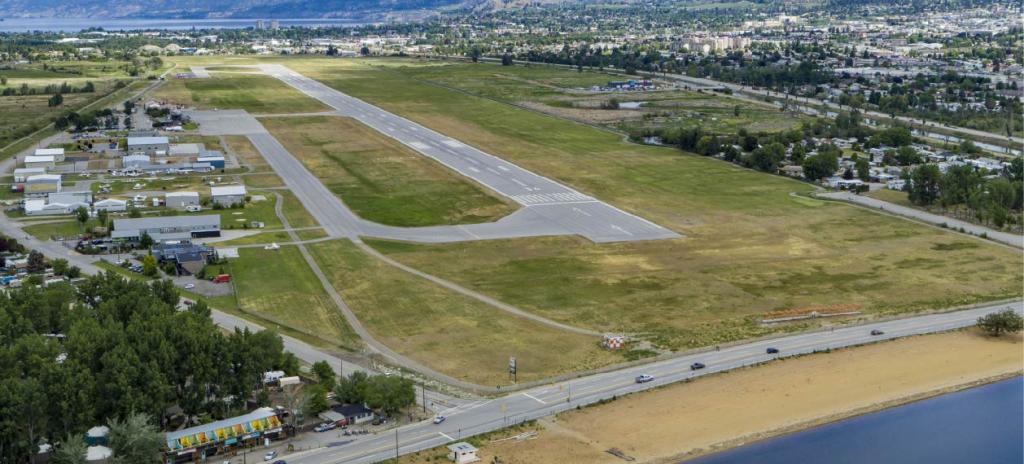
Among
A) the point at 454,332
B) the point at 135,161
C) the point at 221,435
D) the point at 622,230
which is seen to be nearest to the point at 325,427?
the point at 221,435

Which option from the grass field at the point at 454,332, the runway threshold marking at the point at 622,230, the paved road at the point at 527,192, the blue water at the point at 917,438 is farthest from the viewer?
the paved road at the point at 527,192

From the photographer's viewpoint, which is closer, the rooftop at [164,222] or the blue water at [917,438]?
the blue water at [917,438]

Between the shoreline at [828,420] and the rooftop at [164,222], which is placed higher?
the rooftop at [164,222]

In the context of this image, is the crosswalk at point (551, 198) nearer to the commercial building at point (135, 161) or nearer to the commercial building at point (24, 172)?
the commercial building at point (135, 161)

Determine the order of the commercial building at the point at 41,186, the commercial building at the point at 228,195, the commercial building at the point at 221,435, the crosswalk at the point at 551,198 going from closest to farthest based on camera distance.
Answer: the commercial building at the point at 221,435 → the commercial building at the point at 228,195 → the crosswalk at the point at 551,198 → the commercial building at the point at 41,186

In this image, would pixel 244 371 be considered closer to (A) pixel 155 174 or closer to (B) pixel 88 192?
(B) pixel 88 192

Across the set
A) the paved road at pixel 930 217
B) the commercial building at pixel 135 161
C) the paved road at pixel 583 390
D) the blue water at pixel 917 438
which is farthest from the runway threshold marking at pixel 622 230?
the commercial building at pixel 135 161

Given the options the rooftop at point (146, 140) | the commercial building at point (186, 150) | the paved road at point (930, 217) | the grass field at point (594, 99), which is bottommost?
the commercial building at point (186, 150)

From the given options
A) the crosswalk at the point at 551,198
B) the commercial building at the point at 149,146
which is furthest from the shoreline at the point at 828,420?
the commercial building at the point at 149,146

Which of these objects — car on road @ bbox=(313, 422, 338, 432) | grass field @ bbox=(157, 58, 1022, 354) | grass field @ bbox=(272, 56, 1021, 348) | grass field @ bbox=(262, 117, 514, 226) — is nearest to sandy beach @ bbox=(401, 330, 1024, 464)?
car on road @ bbox=(313, 422, 338, 432)

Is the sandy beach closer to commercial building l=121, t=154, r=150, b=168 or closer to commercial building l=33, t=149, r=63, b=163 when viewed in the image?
commercial building l=121, t=154, r=150, b=168
